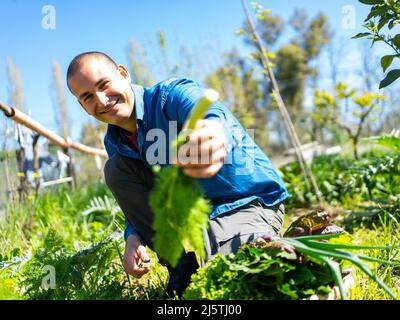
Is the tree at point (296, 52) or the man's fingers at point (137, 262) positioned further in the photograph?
the tree at point (296, 52)

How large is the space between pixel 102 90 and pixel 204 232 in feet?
2.23

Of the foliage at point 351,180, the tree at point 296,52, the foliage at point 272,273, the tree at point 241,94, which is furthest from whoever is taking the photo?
the tree at point 296,52

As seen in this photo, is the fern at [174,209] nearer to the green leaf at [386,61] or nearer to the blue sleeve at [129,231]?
the blue sleeve at [129,231]

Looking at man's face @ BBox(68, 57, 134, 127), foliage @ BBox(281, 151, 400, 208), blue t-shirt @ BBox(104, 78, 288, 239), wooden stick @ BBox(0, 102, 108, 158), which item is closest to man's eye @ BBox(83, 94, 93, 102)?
man's face @ BBox(68, 57, 134, 127)

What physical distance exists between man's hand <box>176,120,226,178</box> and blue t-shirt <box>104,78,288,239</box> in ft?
1.85

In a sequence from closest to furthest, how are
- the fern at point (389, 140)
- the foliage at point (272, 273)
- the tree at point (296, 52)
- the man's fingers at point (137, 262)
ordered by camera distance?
the foliage at point (272, 273)
the man's fingers at point (137, 262)
the fern at point (389, 140)
the tree at point (296, 52)

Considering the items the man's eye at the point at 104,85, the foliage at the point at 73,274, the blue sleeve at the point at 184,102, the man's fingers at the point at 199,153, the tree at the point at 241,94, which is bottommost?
the foliage at the point at 73,274

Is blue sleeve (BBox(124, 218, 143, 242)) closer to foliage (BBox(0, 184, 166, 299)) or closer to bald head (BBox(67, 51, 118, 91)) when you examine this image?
foliage (BBox(0, 184, 166, 299))

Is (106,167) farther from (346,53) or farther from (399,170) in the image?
(346,53)

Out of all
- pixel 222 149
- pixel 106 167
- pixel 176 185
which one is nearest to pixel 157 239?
pixel 176 185

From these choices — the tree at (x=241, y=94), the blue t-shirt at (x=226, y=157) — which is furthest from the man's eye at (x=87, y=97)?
the tree at (x=241, y=94)

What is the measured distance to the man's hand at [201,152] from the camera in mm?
868

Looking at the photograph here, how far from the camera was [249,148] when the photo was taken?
163 centimetres

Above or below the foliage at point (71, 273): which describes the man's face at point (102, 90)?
above
